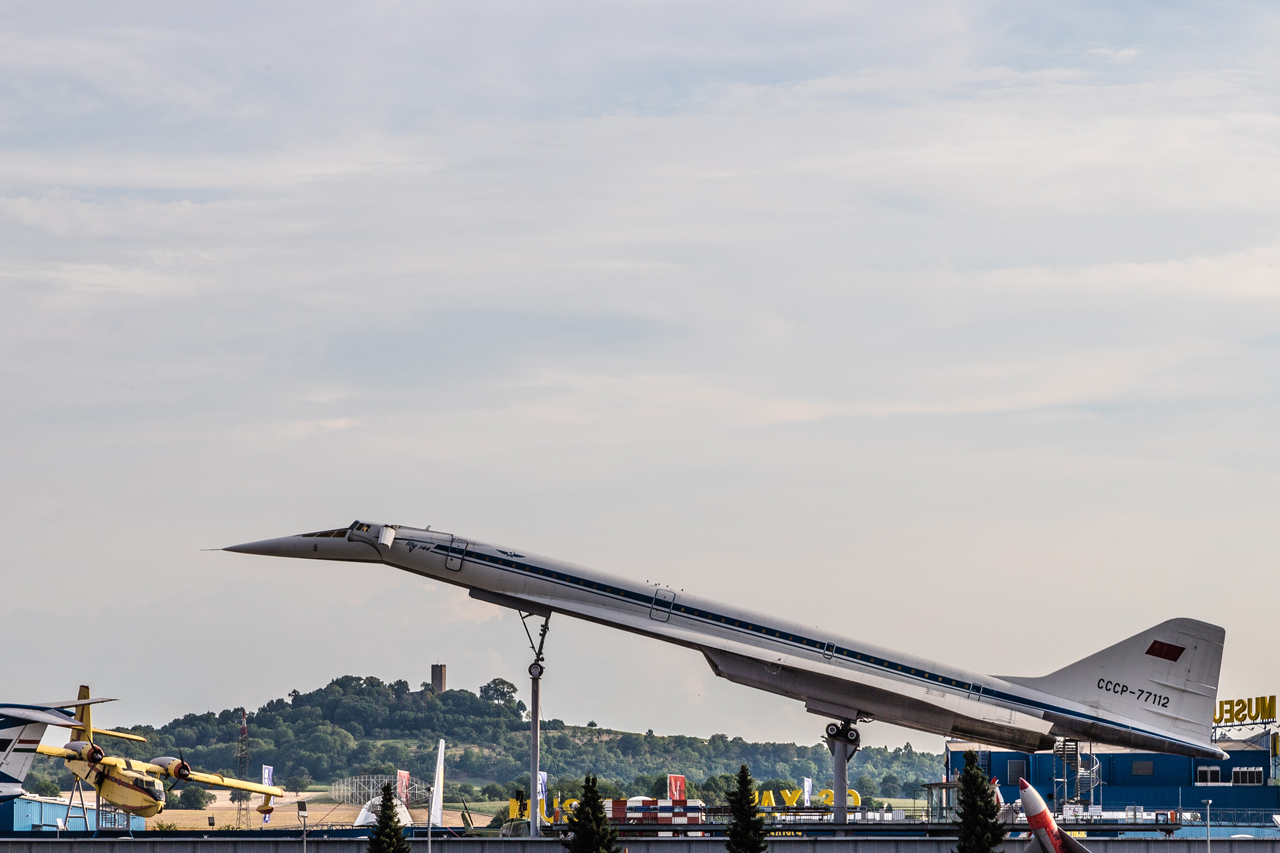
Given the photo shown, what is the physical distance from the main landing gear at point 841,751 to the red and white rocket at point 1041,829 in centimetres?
981

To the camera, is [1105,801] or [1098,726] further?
[1105,801]

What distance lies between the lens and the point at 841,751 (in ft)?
185

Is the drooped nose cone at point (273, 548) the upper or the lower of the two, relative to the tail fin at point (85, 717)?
upper

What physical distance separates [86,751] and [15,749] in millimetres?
4522

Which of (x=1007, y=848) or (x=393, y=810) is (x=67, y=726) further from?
(x=1007, y=848)

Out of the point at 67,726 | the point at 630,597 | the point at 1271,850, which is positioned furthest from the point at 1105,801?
the point at 67,726

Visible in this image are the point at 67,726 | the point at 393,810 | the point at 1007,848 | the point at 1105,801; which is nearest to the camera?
the point at 393,810

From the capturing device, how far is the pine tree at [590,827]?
4822 centimetres

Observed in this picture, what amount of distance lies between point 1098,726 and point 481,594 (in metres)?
23.6

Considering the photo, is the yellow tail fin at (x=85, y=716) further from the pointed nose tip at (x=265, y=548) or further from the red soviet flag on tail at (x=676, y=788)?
the red soviet flag on tail at (x=676, y=788)

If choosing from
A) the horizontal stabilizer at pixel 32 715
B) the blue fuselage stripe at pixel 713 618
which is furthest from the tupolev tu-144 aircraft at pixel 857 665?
the horizontal stabilizer at pixel 32 715

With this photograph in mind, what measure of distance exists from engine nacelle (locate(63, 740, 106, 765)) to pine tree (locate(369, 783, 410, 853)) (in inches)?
806

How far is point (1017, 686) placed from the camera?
57438 mm

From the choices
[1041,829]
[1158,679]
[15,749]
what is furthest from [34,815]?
[1158,679]
